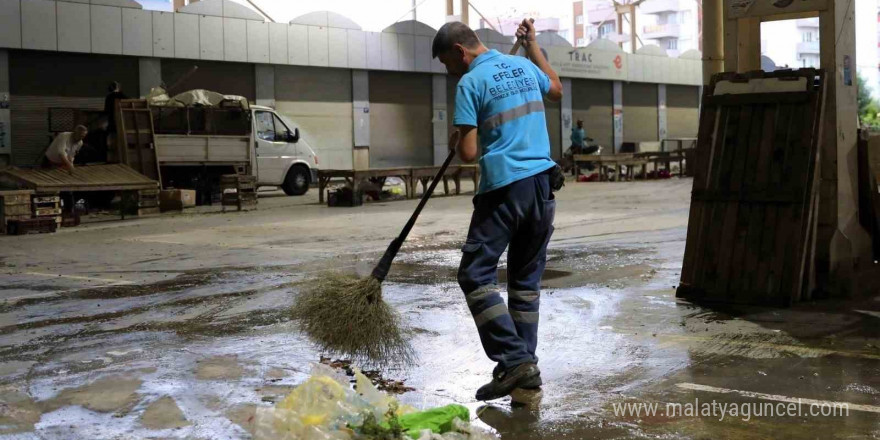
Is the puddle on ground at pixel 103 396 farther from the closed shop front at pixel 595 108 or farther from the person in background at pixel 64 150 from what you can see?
the closed shop front at pixel 595 108

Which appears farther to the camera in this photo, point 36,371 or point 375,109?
point 375,109

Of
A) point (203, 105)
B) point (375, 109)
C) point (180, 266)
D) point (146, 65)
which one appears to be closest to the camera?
point (180, 266)

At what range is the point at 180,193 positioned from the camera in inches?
734

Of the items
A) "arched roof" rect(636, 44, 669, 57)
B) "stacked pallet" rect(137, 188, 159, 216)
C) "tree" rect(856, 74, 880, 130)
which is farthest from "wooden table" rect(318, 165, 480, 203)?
"tree" rect(856, 74, 880, 130)

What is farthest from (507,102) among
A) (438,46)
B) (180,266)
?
(180,266)

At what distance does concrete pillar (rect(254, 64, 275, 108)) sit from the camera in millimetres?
28734

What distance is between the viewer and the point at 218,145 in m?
21.0

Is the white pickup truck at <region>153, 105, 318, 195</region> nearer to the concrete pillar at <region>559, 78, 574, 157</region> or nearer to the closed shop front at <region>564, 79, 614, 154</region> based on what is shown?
the concrete pillar at <region>559, 78, 574, 157</region>

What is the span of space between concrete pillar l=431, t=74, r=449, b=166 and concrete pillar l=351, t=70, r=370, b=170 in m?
3.07

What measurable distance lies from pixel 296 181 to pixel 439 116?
11.4 m

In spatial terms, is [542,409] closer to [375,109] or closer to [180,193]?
[180,193]

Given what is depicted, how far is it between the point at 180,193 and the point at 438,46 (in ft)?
48.4

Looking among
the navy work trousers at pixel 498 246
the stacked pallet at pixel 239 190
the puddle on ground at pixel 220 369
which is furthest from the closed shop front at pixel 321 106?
the navy work trousers at pixel 498 246

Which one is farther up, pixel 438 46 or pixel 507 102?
pixel 438 46
